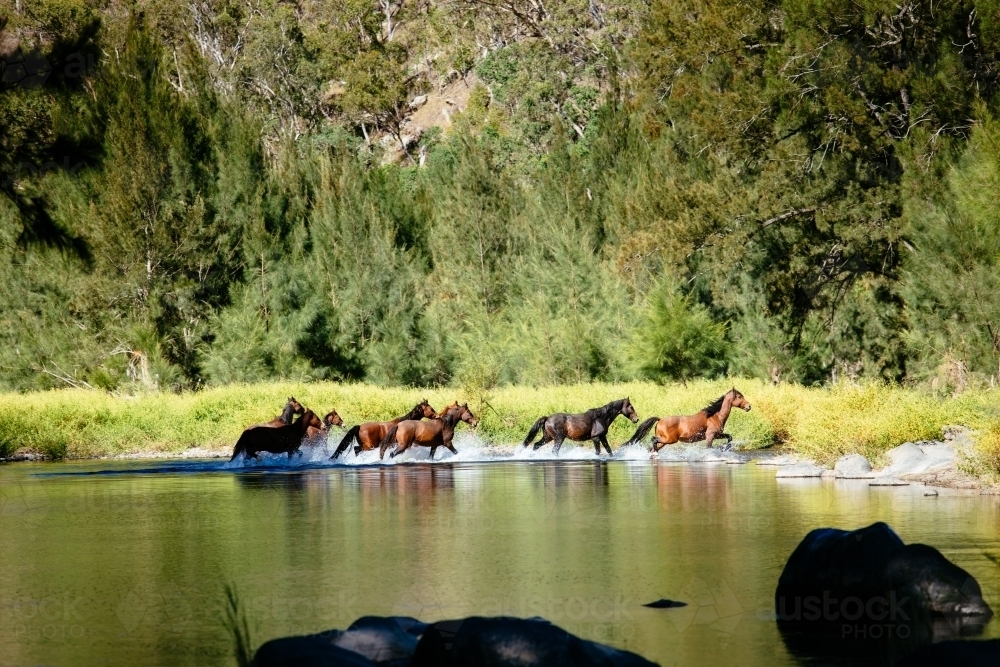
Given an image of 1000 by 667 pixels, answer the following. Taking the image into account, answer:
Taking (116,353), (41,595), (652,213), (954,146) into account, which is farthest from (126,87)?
(41,595)

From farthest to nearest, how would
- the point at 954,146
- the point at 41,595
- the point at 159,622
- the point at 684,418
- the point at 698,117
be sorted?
1. the point at 698,117
2. the point at 954,146
3. the point at 684,418
4. the point at 41,595
5. the point at 159,622

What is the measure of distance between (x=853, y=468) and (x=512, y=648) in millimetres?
14198

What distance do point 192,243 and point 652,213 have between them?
15.7 m

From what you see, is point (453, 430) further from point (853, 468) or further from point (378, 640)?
point (378, 640)

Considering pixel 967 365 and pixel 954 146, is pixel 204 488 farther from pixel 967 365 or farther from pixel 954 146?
pixel 954 146

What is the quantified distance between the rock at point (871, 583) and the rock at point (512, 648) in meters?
2.55

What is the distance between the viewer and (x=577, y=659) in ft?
22.3

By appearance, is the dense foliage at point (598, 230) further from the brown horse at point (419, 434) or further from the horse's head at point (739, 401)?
the brown horse at point (419, 434)

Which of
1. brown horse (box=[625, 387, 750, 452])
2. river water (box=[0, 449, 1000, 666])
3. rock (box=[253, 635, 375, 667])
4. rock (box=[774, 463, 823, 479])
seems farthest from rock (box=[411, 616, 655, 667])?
brown horse (box=[625, 387, 750, 452])

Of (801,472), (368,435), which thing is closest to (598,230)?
(368,435)

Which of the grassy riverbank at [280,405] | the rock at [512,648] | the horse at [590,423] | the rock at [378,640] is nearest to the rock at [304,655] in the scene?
the rock at [512,648]

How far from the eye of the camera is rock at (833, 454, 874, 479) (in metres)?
19.8

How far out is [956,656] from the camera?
680cm

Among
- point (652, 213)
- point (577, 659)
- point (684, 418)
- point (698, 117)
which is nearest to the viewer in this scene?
point (577, 659)
